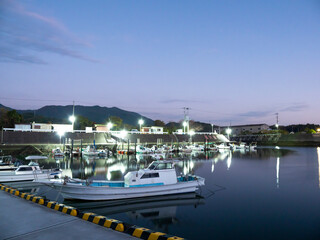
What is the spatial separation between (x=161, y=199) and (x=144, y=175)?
10.1ft

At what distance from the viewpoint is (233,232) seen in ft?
56.2

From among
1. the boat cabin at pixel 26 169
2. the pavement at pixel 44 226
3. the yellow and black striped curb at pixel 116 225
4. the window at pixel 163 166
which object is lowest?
the boat cabin at pixel 26 169

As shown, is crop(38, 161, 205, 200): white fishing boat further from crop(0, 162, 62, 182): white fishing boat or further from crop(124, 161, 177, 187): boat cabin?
crop(0, 162, 62, 182): white fishing boat

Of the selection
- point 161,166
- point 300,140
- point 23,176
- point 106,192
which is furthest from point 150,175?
point 300,140

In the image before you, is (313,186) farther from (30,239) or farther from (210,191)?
(30,239)

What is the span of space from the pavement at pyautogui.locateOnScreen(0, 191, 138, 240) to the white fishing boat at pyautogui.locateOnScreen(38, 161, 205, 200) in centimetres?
835

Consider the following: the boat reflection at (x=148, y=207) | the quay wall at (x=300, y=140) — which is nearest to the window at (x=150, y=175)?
the boat reflection at (x=148, y=207)

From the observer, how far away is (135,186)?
78.4 feet

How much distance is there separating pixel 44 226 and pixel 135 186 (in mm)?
A: 13646

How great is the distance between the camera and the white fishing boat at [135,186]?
73.6 ft

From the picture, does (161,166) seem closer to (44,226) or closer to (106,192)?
(106,192)

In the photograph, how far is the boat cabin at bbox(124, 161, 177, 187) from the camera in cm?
2406

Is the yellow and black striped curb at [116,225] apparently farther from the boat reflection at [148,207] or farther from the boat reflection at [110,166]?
the boat reflection at [110,166]

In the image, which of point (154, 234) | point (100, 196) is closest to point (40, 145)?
point (100, 196)
